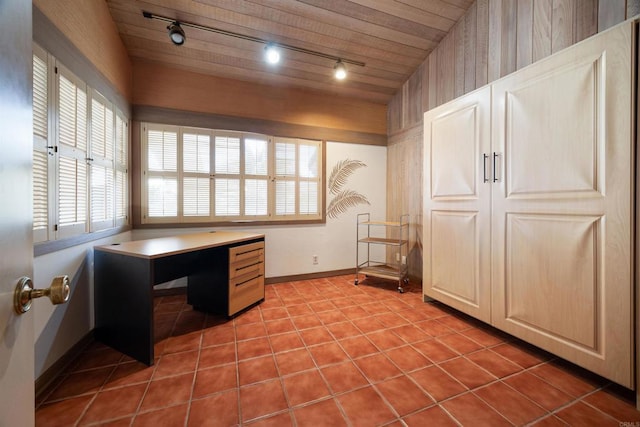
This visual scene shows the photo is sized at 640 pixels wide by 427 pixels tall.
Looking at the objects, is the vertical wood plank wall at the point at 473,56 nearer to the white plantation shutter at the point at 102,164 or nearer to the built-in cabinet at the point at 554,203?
the built-in cabinet at the point at 554,203

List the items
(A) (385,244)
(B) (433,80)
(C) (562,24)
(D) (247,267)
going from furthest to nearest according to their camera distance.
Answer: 1. (A) (385,244)
2. (B) (433,80)
3. (D) (247,267)
4. (C) (562,24)

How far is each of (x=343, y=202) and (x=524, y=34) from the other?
2637 millimetres

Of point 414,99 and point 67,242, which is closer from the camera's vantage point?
point 67,242

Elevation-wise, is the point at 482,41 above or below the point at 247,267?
above

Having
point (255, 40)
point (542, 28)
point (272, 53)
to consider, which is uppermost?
point (255, 40)

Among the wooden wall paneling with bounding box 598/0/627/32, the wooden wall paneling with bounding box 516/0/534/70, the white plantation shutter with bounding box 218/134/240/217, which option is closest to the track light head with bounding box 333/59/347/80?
the white plantation shutter with bounding box 218/134/240/217

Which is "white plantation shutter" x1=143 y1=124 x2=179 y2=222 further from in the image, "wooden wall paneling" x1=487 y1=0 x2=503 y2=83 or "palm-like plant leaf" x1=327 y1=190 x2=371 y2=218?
"wooden wall paneling" x1=487 y1=0 x2=503 y2=83

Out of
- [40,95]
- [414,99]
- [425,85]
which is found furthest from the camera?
[414,99]

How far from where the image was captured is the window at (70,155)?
1490 mm

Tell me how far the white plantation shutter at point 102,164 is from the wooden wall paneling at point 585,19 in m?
3.80

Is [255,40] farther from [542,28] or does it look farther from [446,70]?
[542,28]

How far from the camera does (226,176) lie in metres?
3.35

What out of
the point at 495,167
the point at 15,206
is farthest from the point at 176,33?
the point at 495,167

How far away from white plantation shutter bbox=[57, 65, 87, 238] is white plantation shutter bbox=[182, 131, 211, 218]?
121cm
